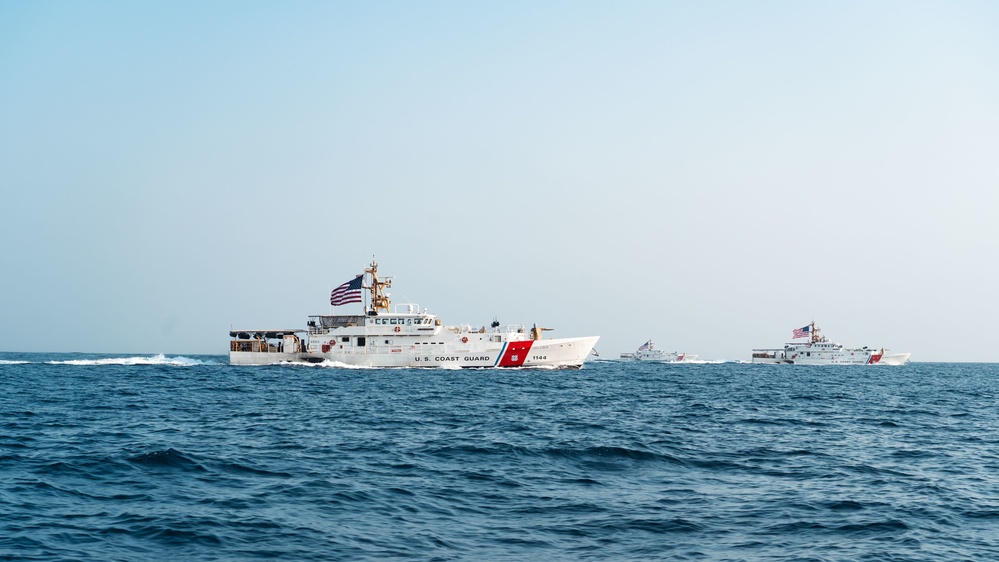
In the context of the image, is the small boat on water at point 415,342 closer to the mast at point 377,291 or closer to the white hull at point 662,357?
the mast at point 377,291

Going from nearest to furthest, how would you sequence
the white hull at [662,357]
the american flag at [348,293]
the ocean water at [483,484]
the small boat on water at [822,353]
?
the ocean water at [483,484], the american flag at [348,293], the small boat on water at [822,353], the white hull at [662,357]

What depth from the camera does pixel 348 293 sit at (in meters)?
65.4

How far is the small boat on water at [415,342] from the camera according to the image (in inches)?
2623

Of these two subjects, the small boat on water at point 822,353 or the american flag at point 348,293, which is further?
the small boat on water at point 822,353

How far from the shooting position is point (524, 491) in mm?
14867

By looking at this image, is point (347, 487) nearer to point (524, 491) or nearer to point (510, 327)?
point (524, 491)

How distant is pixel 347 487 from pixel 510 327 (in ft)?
178

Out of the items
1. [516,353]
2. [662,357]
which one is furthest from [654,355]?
[516,353]

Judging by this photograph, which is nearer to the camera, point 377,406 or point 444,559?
point 444,559

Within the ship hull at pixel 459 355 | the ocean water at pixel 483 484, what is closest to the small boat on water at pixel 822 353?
the ship hull at pixel 459 355

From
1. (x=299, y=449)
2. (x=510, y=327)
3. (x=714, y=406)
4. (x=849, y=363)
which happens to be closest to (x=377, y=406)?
(x=299, y=449)

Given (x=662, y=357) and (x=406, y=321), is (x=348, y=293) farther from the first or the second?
(x=662, y=357)

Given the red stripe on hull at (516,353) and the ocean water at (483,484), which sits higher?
the red stripe on hull at (516,353)

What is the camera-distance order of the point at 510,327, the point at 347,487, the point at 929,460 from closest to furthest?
1. the point at 347,487
2. the point at 929,460
3. the point at 510,327
